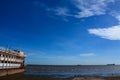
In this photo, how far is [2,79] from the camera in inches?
1790

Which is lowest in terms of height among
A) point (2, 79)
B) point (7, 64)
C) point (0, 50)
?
point (2, 79)

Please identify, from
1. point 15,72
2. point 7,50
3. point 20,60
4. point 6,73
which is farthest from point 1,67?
point 20,60

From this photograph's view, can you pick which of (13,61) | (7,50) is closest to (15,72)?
(13,61)

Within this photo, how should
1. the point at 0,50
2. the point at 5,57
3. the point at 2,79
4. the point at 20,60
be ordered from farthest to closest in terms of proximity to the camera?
the point at 20,60 < the point at 5,57 < the point at 0,50 < the point at 2,79

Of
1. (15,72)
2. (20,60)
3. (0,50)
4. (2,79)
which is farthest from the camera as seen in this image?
(20,60)

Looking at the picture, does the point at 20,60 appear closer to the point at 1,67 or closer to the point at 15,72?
the point at 15,72

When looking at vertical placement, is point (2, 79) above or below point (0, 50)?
below

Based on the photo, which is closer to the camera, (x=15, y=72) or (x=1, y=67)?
(x=1, y=67)

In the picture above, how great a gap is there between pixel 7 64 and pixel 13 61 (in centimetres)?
850

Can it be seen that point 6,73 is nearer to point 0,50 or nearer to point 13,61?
point 0,50

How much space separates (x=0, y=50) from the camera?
2112 inches

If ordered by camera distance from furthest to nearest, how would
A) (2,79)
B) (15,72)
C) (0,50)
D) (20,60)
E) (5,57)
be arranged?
1. (20,60)
2. (15,72)
3. (5,57)
4. (0,50)
5. (2,79)

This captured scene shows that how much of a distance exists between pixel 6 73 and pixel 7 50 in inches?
364

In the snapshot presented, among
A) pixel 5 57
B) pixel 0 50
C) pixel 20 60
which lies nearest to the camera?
pixel 0 50
